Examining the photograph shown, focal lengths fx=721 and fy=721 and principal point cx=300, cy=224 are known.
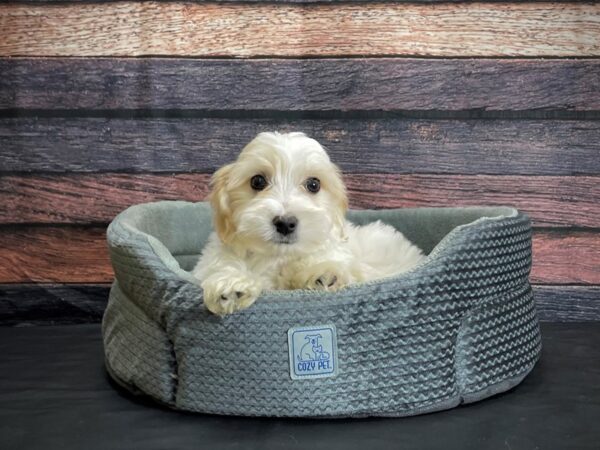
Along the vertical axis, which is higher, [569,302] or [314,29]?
[314,29]

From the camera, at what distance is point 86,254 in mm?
2812

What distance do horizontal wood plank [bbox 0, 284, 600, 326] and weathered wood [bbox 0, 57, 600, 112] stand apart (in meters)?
0.71

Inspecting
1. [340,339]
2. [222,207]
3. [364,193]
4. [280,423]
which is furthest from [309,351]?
[364,193]

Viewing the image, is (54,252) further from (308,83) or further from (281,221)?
(281,221)

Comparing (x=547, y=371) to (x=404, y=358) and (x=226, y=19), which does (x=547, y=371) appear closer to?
(x=404, y=358)

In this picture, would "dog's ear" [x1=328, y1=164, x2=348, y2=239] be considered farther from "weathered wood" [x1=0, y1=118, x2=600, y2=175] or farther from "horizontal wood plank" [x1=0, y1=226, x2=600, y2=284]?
"horizontal wood plank" [x1=0, y1=226, x2=600, y2=284]

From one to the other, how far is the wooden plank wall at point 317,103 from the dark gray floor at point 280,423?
807mm

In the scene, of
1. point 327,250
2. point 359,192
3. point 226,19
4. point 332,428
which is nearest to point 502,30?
point 359,192

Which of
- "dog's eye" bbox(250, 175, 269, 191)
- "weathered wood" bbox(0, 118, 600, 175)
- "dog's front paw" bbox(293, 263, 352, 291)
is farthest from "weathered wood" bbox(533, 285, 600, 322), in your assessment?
"dog's eye" bbox(250, 175, 269, 191)

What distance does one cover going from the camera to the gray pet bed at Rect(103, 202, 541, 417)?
1.71 metres

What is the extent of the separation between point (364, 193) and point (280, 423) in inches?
49.1

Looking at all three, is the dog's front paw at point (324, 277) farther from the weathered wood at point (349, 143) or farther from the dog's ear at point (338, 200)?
the weathered wood at point (349, 143)

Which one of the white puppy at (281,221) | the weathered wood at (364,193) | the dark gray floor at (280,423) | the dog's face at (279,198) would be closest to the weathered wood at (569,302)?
the weathered wood at (364,193)

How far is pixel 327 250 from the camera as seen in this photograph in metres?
1.98
